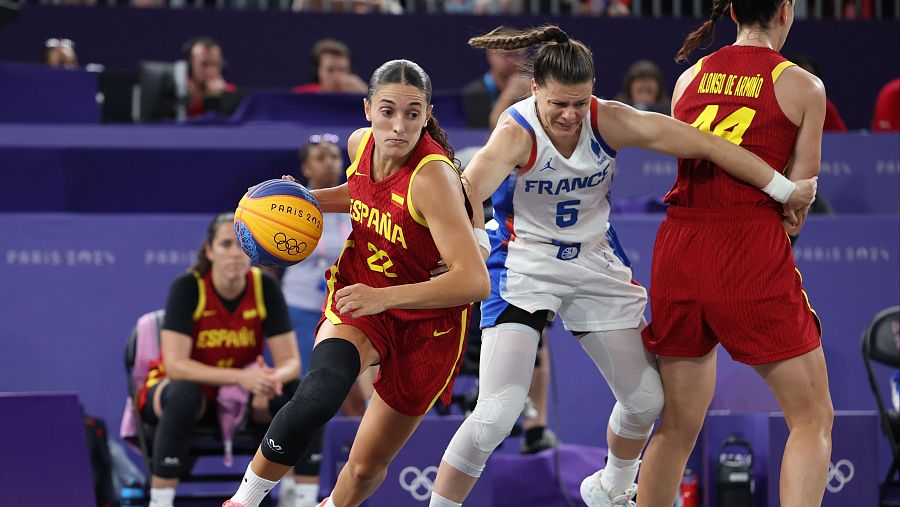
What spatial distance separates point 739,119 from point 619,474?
1.33m

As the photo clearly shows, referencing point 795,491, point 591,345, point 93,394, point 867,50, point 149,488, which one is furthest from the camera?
point 867,50

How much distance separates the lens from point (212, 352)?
216 inches

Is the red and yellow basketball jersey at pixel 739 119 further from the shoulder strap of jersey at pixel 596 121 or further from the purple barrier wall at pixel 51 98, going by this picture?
the purple barrier wall at pixel 51 98

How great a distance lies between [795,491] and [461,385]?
10.5 feet

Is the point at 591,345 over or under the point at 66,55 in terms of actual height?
under

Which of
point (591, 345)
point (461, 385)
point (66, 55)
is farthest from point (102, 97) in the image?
point (591, 345)

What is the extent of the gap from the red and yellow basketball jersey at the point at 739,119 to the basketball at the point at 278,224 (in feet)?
4.06

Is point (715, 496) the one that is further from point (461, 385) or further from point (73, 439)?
point (73, 439)

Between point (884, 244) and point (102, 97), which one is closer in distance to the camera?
point (884, 244)

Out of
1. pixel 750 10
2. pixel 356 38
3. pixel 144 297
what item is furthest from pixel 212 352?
pixel 356 38

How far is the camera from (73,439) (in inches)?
192

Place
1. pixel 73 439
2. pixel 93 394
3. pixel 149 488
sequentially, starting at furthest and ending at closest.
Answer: pixel 93 394 → pixel 149 488 → pixel 73 439

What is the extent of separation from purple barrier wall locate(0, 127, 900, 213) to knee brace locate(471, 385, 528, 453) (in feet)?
10.0

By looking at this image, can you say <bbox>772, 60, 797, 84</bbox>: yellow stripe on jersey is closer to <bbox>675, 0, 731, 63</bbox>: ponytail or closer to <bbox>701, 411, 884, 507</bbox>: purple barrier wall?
<bbox>675, 0, 731, 63</bbox>: ponytail
